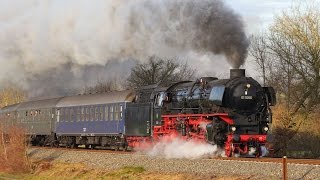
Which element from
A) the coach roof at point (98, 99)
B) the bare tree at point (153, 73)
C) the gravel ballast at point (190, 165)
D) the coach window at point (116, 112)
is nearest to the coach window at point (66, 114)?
the coach roof at point (98, 99)

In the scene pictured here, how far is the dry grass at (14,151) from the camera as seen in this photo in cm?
2470

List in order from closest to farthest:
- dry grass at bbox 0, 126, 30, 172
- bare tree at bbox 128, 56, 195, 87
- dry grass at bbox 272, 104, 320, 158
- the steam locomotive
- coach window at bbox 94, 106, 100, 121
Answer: the steam locomotive → dry grass at bbox 0, 126, 30, 172 → dry grass at bbox 272, 104, 320, 158 → coach window at bbox 94, 106, 100, 121 → bare tree at bbox 128, 56, 195, 87

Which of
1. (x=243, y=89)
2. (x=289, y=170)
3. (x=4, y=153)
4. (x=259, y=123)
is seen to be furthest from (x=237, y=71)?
(x=4, y=153)

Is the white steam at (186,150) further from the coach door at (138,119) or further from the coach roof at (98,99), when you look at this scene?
the coach roof at (98,99)

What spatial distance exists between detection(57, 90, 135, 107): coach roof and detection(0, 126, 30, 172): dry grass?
5164 mm

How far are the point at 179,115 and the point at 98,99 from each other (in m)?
9.70

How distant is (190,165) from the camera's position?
18234 mm

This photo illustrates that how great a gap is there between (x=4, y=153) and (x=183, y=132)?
9969mm

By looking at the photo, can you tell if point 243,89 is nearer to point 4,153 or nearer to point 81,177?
point 81,177

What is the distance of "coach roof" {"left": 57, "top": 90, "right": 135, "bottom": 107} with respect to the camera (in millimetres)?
27281

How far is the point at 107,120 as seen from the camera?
28641mm

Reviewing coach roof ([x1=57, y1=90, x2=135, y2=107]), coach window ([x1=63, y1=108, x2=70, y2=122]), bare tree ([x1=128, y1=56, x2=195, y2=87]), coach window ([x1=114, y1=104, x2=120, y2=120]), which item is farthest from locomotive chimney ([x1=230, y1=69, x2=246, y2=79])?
bare tree ([x1=128, y1=56, x2=195, y2=87])

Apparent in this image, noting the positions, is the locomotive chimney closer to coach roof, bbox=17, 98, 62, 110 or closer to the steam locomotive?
Answer: the steam locomotive

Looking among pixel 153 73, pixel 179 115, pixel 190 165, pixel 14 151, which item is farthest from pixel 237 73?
pixel 153 73
